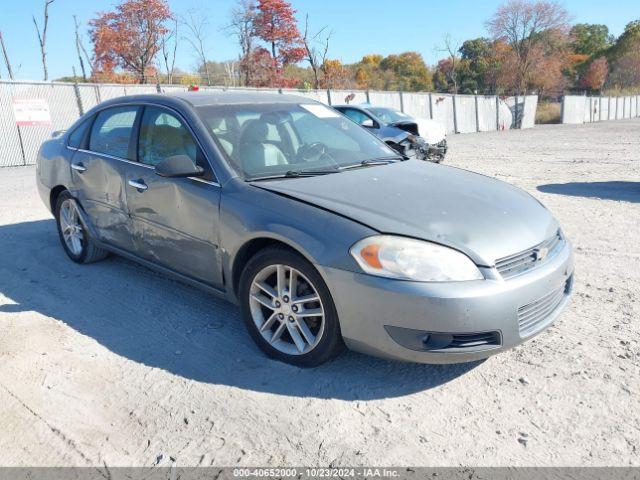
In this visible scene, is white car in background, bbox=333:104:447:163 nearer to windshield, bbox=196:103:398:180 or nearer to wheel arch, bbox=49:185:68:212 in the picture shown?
windshield, bbox=196:103:398:180

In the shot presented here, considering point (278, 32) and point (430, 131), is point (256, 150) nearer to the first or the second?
point (430, 131)

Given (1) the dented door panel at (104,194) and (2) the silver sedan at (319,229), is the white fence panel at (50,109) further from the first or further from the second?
(2) the silver sedan at (319,229)

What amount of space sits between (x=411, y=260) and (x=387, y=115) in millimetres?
11071

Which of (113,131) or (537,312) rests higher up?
(113,131)

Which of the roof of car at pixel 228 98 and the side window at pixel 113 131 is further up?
the roof of car at pixel 228 98

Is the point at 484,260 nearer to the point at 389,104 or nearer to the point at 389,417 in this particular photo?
the point at 389,417

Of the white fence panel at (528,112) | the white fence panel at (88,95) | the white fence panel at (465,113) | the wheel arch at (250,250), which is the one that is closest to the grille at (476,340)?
the wheel arch at (250,250)

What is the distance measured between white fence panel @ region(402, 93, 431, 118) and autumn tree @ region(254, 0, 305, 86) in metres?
8.64

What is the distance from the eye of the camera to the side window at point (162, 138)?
3.41m

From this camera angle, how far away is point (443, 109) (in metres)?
30.6

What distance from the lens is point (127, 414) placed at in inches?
99.2

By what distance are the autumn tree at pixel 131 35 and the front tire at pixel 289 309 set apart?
98.6ft

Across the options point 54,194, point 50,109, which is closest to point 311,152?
point 54,194

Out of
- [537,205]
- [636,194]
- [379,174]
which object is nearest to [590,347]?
[537,205]
